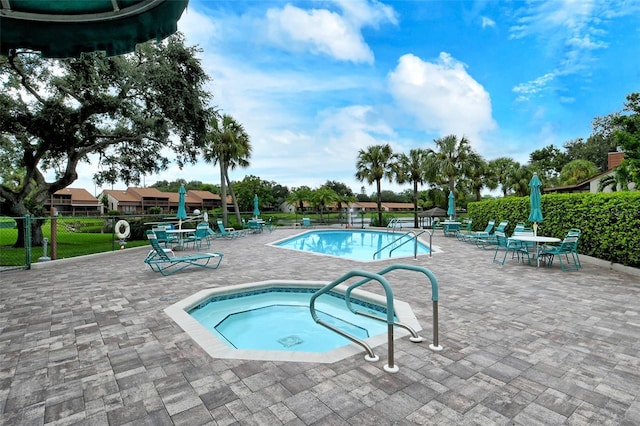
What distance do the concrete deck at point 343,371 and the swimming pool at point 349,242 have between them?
27.3 feet

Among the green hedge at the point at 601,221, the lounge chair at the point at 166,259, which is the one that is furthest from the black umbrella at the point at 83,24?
the green hedge at the point at 601,221

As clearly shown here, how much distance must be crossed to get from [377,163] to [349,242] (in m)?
10.8

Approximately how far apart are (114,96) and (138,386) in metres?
13.8

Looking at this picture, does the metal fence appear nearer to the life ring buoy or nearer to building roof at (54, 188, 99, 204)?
the life ring buoy

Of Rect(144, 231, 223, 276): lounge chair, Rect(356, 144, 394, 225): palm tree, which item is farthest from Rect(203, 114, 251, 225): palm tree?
Rect(144, 231, 223, 276): lounge chair

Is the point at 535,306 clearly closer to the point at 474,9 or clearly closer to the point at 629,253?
the point at 629,253

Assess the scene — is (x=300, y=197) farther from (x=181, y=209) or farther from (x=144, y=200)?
(x=181, y=209)

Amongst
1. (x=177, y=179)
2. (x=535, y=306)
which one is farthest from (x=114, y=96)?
(x=177, y=179)

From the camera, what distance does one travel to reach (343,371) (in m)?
2.82

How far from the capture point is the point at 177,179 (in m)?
76.7

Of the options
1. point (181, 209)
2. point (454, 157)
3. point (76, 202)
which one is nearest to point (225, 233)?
point (181, 209)

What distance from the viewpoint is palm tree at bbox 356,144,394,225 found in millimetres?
26094

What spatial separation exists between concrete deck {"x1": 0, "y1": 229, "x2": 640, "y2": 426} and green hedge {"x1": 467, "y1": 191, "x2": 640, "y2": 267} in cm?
279

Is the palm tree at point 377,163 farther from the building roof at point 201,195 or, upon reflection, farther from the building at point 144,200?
the building roof at point 201,195
